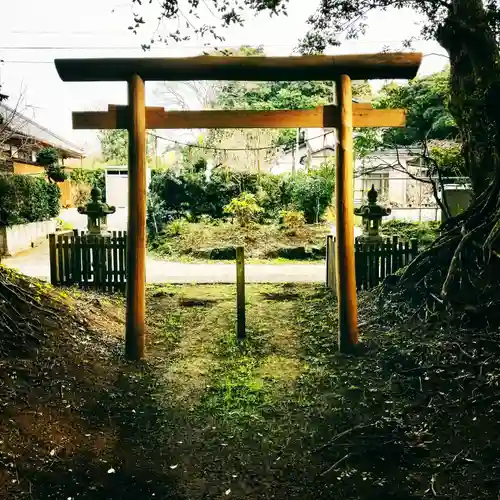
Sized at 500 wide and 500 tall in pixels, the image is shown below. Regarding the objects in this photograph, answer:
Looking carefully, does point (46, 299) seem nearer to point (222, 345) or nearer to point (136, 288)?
point (136, 288)

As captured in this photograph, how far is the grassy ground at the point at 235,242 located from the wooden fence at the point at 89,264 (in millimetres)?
6289

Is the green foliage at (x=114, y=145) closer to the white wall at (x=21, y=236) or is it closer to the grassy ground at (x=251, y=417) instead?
the white wall at (x=21, y=236)

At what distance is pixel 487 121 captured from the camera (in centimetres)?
737

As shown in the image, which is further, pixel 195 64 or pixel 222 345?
pixel 222 345

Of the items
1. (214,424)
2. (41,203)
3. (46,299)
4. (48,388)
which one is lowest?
(214,424)

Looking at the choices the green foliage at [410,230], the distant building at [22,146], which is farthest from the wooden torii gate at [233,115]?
the distant building at [22,146]

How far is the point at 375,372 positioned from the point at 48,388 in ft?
11.4

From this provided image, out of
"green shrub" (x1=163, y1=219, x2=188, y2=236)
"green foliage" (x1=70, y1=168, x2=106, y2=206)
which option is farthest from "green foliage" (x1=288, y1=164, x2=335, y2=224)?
"green foliage" (x1=70, y1=168, x2=106, y2=206)

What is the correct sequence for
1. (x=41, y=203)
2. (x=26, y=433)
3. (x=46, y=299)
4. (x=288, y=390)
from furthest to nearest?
(x=41, y=203), (x=46, y=299), (x=288, y=390), (x=26, y=433)

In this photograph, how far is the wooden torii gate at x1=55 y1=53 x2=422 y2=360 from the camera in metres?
6.35

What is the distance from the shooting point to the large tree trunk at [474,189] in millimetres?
6316

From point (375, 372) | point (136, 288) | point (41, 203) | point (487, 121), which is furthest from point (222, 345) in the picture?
point (41, 203)

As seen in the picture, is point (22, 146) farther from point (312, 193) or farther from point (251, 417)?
point (251, 417)

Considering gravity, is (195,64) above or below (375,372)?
above
